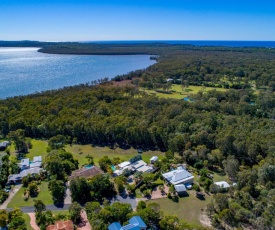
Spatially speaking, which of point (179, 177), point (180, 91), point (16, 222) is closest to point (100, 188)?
point (16, 222)

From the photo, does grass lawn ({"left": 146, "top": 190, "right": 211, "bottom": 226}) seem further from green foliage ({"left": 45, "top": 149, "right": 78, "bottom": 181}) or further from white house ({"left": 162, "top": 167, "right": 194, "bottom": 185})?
green foliage ({"left": 45, "top": 149, "right": 78, "bottom": 181})

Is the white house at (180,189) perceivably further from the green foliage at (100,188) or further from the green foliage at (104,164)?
the green foliage at (104,164)

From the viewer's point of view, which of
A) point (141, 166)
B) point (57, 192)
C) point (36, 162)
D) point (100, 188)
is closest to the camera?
point (57, 192)

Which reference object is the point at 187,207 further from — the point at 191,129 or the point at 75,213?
the point at 191,129

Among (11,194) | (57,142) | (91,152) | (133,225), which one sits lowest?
(91,152)

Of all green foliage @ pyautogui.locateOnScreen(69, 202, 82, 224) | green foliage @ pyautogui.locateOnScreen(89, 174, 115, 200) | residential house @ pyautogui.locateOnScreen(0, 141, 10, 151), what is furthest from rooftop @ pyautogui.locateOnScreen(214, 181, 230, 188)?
residential house @ pyautogui.locateOnScreen(0, 141, 10, 151)
